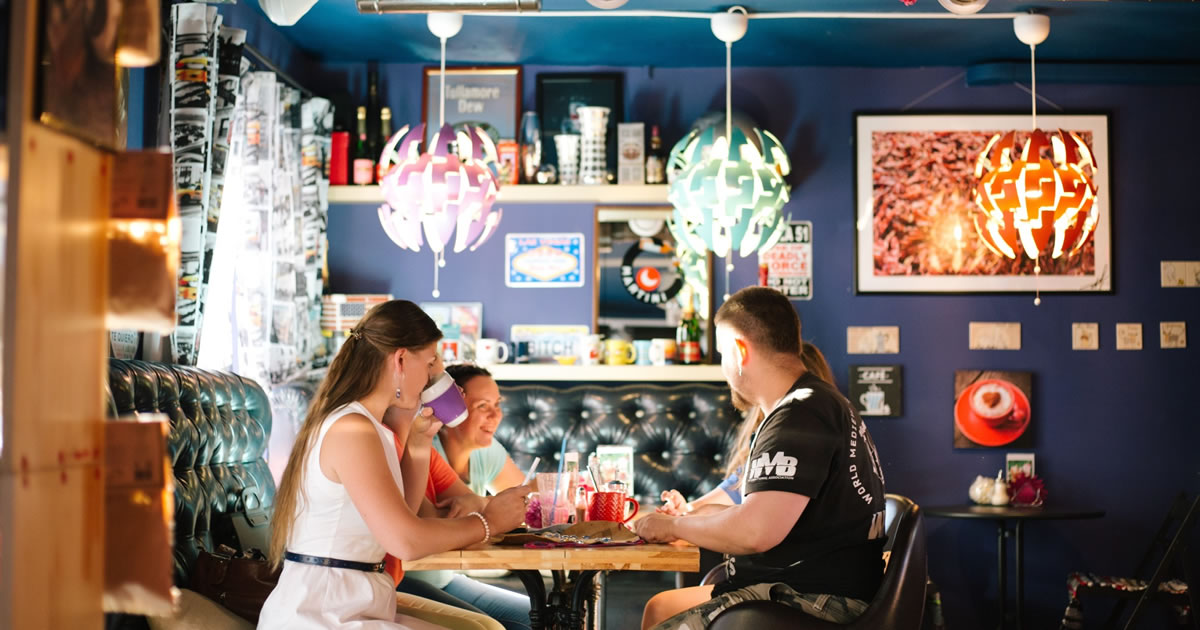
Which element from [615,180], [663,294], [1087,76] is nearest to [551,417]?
[663,294]

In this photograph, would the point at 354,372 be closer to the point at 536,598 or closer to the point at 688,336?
A: the point at 536,598

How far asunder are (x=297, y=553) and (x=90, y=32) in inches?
57.2

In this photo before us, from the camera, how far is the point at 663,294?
5.12m

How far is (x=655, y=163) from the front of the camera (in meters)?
5.04

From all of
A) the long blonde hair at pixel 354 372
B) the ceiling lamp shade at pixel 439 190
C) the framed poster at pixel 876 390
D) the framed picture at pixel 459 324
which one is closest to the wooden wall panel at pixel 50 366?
the long blonde hair at pixel 354 372

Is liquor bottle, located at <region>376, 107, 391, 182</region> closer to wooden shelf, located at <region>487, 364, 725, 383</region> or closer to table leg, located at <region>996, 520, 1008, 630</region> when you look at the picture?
wooden shelf, located at <region>487, 364, 725, 383</region>

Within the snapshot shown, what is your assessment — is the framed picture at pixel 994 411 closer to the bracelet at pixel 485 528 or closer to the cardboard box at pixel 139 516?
the bracelet at pixel 485 528

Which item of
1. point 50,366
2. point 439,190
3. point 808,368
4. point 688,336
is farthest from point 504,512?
point 688,336

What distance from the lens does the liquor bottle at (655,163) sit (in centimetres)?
504

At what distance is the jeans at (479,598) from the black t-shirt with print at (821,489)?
1105mm

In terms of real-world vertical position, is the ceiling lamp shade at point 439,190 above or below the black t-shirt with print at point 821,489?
above

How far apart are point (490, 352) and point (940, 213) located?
223cm

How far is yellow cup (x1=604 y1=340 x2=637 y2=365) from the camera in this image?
4.99 meters

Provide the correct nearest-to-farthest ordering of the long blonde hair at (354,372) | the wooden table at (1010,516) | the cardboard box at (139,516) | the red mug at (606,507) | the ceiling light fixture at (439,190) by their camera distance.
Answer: the cardboard box at (139,516)
the long blonde hair at (354,372)
the red mug at (606,507)
the ceiling light fixture at (439,190)
the wooden table at (1010,516)
